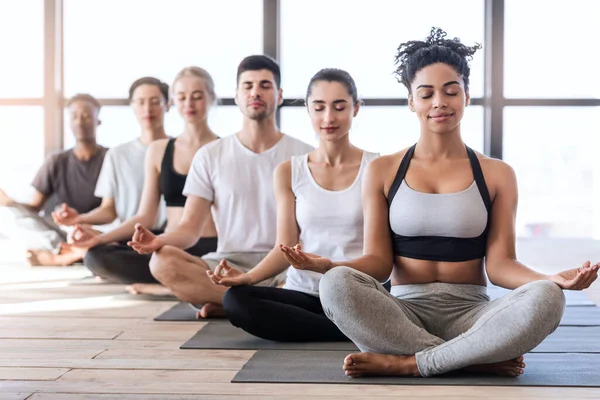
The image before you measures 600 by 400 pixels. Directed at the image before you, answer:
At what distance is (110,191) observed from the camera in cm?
464

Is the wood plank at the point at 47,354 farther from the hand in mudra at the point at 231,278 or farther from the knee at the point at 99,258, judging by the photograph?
the knee at the point at 99,258

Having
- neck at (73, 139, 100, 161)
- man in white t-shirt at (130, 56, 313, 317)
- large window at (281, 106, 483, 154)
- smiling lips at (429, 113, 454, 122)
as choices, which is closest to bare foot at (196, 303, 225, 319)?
man in white t-shirt at (130, 56, 313, 317)

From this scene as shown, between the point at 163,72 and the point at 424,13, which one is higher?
the point at 424,13

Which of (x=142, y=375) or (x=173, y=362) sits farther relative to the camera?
(x=173, y=362)

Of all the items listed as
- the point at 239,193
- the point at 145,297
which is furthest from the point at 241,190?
the point at 145,297

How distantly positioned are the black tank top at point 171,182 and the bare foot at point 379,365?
183 cm

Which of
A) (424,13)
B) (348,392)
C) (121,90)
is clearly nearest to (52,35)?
(121,90)

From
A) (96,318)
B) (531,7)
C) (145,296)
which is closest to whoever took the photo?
(96,318)

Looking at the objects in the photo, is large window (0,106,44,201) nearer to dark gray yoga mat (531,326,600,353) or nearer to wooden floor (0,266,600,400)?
wooden floor (0,266,600,400)

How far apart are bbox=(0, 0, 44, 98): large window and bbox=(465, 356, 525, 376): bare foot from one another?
4.83 m

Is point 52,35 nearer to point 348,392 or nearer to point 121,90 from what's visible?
point 121,90

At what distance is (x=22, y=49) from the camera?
20.8 ft

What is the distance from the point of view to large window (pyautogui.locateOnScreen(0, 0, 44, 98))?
6273mm

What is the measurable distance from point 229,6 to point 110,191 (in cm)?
211
